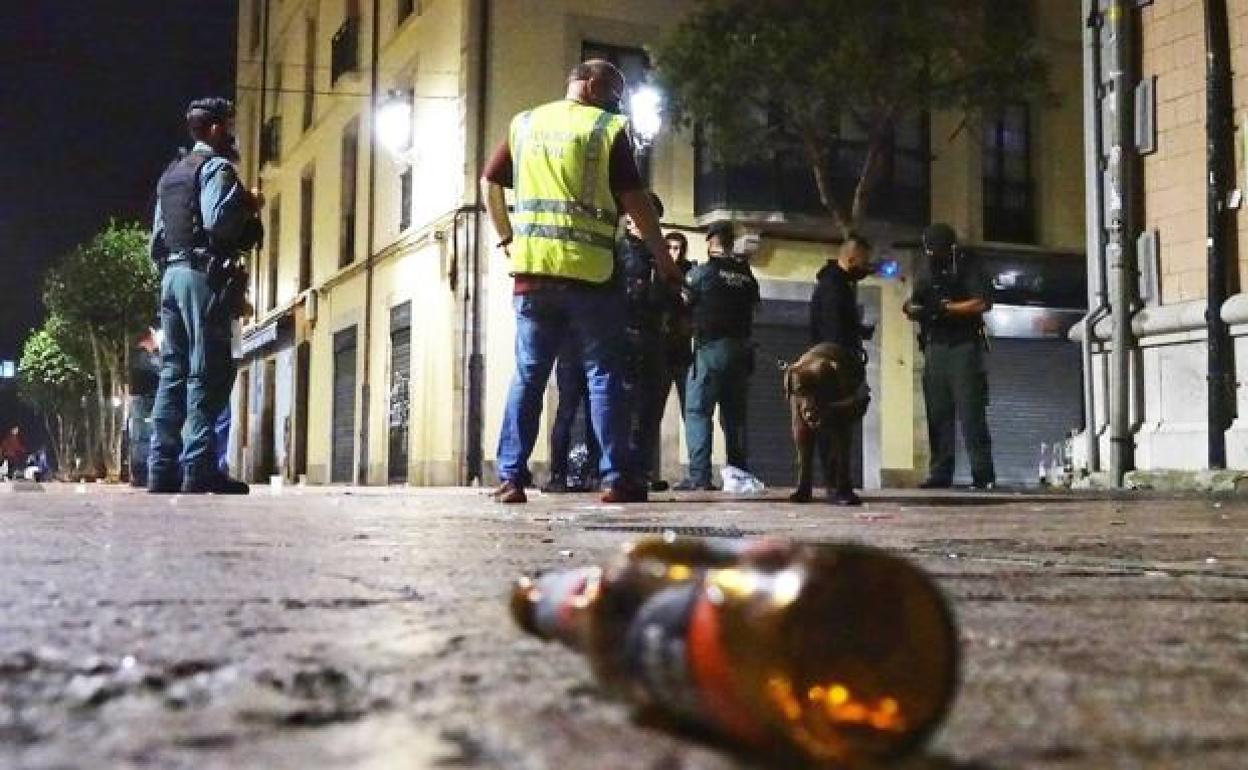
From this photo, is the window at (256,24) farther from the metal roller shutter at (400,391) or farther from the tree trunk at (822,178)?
the tree trunk at (822,178)

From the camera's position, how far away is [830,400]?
566 centimetres

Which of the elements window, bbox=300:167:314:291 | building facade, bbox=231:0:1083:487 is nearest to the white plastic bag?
building facade, bbox=231:0:1083:487

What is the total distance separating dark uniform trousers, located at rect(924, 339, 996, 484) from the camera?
29.9ft

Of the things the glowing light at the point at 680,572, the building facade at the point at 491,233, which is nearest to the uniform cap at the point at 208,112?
the glowing light at the point at 680,572

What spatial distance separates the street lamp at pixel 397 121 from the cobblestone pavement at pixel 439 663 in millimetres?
16774

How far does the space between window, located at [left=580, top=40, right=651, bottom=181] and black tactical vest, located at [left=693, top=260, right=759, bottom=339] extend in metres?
9.07

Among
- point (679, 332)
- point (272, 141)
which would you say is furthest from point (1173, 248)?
point (272, 141)

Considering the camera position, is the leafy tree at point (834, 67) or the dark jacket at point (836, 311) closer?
the dark jacket at point (836, 311)

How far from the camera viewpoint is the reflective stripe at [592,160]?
540 cm

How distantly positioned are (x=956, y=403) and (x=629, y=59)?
10.0m

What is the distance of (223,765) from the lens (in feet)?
2.52

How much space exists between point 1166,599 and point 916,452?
17977mm

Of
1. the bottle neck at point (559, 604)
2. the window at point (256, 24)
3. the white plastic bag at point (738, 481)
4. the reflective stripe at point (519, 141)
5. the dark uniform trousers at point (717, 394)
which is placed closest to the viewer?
the bottle neck at point (559, 604)

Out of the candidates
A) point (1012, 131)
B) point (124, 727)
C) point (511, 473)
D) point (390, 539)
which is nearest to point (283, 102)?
point (1012, 131)
